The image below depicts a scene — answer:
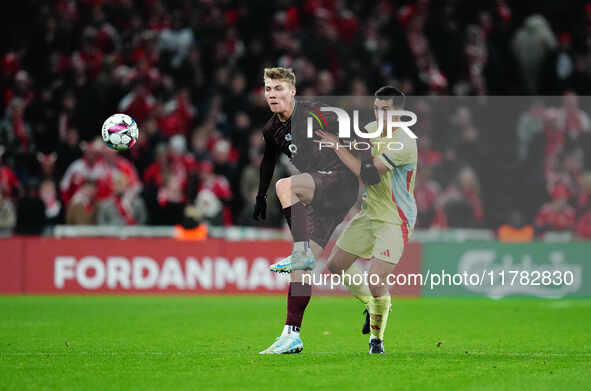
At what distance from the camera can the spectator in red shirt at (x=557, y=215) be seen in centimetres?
1828

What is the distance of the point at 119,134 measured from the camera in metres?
11.3

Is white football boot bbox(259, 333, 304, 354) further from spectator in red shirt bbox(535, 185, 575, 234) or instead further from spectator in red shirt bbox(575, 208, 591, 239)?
spectator in red shirt bbox(575, 208, 591, 239)

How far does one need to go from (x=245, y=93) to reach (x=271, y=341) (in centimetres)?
1041

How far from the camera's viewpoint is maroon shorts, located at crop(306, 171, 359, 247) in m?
9.55

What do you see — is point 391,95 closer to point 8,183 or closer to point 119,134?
point 119,134

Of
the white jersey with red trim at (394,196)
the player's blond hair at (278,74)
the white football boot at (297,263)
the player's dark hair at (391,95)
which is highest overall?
the player's blond hair at (278,74)

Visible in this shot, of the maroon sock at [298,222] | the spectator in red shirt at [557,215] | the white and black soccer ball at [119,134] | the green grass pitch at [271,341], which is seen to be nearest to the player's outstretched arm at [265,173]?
the maroon sock at [298,222]

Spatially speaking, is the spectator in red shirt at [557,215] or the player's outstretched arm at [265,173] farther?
the spectator in red shirt at [557,215]

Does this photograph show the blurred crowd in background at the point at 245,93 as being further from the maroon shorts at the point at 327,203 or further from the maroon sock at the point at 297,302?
the maroon sock at the point at 297,302

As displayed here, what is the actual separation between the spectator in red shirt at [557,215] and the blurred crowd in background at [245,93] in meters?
0.02

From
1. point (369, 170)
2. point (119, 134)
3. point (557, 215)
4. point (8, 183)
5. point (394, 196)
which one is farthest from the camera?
point (557, 215)

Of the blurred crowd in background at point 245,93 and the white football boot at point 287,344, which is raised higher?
the blurred crowd in background at point 245,93

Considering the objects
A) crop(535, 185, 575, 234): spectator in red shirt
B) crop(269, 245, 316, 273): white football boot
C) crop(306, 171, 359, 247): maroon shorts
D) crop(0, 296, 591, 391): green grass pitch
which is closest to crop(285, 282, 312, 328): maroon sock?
crop(269, 245, 316, 273): white football boot

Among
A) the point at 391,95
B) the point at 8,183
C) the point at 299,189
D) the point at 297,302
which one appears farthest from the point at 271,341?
the point at 8,183
